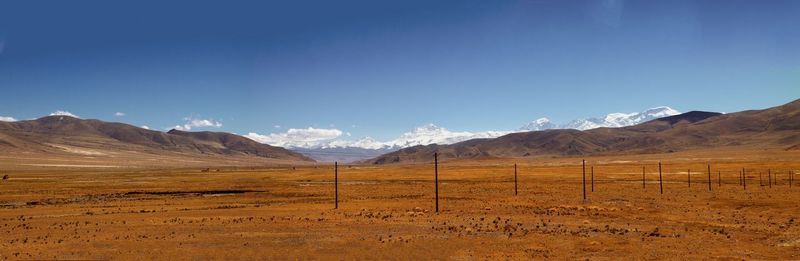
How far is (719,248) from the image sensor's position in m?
26.0

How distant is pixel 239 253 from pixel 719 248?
23.4m

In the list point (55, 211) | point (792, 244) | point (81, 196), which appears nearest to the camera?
point (792, 244)

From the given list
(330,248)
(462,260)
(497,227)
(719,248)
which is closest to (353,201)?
(497,227)

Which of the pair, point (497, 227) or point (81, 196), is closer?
point (497, 227)

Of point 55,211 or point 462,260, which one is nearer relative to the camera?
point 462,260

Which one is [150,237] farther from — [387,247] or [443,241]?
[443,241]

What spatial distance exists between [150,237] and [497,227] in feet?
69.0

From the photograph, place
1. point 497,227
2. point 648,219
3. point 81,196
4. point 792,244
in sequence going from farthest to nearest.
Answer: point 81,196 < point 648,219 < point 497,227 < point 792,244

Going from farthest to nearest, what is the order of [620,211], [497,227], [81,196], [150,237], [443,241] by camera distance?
[81,196] → [620,211] → [497,227] → [150,237] → [443,241]

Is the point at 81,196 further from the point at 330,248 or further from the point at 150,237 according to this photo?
the point at 330,248

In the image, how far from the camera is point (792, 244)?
26.4 m

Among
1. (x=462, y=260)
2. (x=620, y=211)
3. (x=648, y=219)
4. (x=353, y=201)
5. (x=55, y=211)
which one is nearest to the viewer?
(x=462, y=260)

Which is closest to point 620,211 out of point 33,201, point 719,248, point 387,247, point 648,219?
point 648,219

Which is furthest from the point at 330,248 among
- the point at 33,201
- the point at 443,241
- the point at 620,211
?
the point at 33,201
